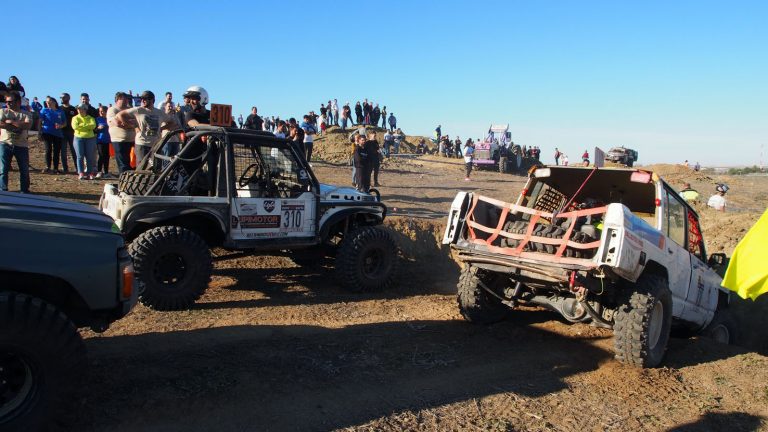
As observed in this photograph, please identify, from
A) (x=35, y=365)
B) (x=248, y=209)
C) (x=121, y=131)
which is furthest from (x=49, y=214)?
(x=121, y=131)

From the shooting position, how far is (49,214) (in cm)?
363

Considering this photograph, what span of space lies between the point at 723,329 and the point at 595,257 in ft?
14.8

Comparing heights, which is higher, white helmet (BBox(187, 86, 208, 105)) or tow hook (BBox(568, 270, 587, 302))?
white helmet (BBox(187, 86, 208, 105))

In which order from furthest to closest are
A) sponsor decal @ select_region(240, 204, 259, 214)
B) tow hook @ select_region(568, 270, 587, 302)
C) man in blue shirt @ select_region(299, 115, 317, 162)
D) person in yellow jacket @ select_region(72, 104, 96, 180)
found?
man in blue shirt @ select_region(299, 115, 317, 162) → person in yellow jacket @ select_region(72, 104, 96, 180) → sponsor decal @ select_region(240, 204, 259, 214) → tow hook @ select_region(568, 270, 587, 302)

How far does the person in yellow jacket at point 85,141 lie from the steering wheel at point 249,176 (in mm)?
6150

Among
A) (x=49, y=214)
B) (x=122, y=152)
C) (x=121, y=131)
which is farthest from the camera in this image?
(x=122, y=152)

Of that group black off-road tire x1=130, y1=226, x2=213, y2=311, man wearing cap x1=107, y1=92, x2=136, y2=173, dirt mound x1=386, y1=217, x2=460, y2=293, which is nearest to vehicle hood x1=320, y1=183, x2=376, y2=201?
black off-road tire x1=130, y1=226, x2=213, y2=311

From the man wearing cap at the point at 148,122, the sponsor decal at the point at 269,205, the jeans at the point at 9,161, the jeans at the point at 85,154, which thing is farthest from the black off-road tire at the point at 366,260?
the jeans at the point at 85,154

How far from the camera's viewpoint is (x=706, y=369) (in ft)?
19.0

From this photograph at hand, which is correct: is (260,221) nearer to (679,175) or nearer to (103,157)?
(103,157)

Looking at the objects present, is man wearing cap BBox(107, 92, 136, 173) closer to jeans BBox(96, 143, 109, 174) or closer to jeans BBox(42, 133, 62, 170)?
jeans BBox(96, 143, 109, 174)

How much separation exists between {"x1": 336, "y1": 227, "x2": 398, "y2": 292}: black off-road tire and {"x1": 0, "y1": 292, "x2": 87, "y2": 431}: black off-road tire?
4501 mm

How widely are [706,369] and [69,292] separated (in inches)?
231

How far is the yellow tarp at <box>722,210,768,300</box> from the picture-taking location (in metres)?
4.98
